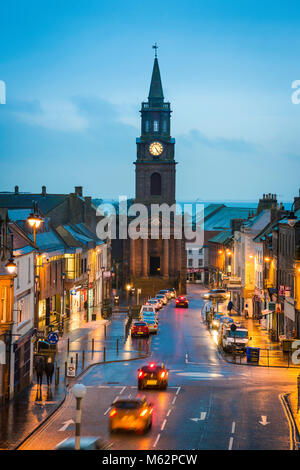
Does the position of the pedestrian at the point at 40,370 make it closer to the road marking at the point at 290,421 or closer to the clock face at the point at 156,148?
the road marking at the point at 290,421

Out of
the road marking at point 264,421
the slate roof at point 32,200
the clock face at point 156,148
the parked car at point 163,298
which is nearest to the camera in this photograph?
A: the road marking at point 264,421

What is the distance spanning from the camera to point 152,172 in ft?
443

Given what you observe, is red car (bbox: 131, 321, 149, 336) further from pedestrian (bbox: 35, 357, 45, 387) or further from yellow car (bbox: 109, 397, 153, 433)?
yellow car (bbox: 109, 397, 153, 433)

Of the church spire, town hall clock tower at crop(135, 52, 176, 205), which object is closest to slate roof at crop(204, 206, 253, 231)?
town hall clock tower at crop(135, 52, 176, 205)

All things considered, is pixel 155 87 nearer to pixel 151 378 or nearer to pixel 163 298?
pixel 163 298

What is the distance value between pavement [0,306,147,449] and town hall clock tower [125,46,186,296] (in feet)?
172

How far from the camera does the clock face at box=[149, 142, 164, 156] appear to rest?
133375 millimetres

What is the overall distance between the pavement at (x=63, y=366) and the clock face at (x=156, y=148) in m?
58.1

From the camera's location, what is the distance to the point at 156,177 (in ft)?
445

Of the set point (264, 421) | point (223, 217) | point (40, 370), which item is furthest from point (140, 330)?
point (223, 217)

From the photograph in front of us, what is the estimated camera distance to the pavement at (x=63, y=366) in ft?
98.6

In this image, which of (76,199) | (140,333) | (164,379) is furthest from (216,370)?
(76,199)

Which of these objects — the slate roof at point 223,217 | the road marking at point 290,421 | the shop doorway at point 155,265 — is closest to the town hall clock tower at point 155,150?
the shop doorway at point 155,265

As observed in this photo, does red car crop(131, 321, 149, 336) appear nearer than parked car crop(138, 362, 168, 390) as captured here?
No
